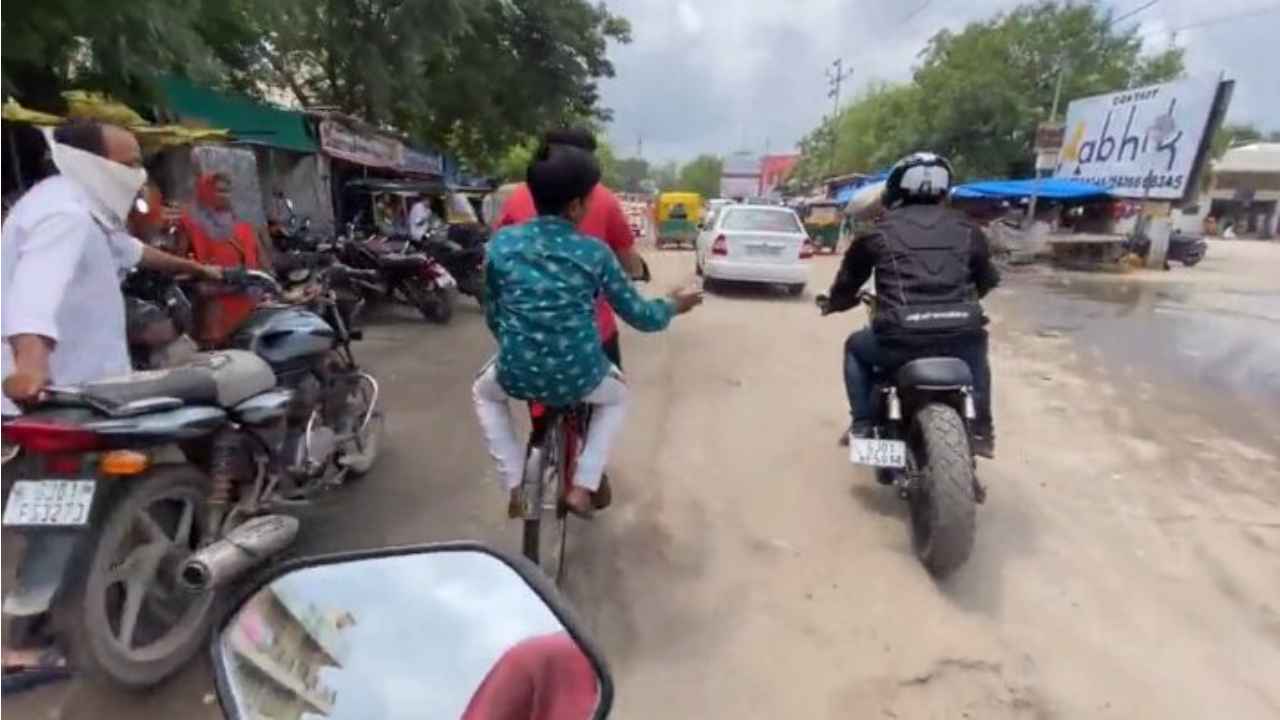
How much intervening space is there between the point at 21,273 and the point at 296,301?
1.75 meters

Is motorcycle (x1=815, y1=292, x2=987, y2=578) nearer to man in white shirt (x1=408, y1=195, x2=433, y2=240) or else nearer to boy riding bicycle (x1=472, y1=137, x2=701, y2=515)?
boy riding bicycle (x1=472, y1=137, x2=701, y2=515)

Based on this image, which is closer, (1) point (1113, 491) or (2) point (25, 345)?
(2) point (25, 345)

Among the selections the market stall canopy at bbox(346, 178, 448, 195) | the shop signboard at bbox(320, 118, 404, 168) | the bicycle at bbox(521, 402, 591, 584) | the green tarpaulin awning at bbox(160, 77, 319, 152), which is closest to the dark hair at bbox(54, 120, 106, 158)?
the bicycle at bbox(521, 402, 591, 584)

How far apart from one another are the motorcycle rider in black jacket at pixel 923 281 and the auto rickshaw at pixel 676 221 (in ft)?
83.8

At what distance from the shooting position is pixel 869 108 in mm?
55969

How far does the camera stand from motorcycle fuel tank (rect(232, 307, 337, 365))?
11.9 ft

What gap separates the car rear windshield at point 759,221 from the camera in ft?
42.1

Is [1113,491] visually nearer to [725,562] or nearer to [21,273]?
[725,562]

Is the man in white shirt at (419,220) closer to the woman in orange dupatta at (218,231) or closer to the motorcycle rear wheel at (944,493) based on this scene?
the woman in orange dupatta at (218,231)

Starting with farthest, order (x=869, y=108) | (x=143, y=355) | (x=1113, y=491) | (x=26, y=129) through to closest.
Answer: (x=869, y=108)
(x=26, y=129)
(x=1113, y=491)
(x=143, y=355)

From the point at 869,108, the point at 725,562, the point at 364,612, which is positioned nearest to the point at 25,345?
the point at 364,612

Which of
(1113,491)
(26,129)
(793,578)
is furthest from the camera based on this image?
(26,129)

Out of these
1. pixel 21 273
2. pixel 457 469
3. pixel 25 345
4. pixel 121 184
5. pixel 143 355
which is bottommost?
pixel 457 469


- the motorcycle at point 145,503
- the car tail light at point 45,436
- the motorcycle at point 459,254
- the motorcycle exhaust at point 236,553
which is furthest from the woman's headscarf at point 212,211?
the car tail light at point 45,436
